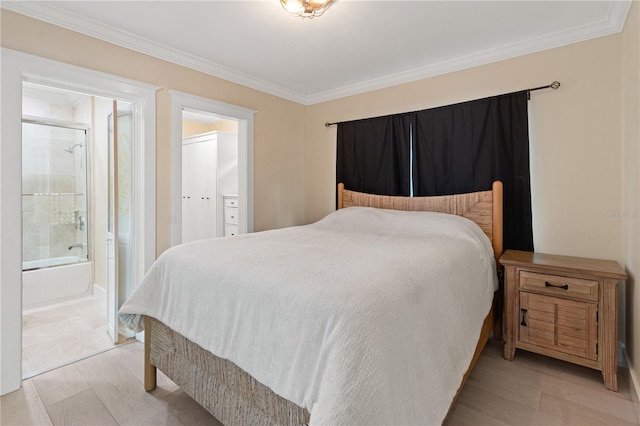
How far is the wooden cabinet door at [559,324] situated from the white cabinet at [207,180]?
351 centimetres

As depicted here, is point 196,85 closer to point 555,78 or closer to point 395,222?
point 395,222

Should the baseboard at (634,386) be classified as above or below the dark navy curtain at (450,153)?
below

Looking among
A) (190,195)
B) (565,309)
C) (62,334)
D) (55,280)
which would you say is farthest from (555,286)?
(55,280)

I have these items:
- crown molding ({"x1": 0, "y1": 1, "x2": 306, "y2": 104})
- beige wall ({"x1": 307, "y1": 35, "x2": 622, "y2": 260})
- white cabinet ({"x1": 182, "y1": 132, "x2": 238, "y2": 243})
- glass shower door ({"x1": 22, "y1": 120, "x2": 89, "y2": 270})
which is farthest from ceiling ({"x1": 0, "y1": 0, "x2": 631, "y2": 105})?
glass shower door ({"x1": 22, "y1": 120, "x2": 89, "y2": 270})

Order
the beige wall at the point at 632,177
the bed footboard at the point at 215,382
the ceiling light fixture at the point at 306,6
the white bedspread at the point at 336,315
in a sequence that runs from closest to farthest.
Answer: the white bedspread at the point at 336,315, the bed footboard at the point at 215,382, the beige wall at the point at 632,177, the ceiling light fixture at the point at 306,6

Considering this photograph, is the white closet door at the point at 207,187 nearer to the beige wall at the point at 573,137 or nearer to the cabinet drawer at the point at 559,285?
the beige wall at the point at 573,137

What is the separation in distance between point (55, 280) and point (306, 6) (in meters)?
3.77

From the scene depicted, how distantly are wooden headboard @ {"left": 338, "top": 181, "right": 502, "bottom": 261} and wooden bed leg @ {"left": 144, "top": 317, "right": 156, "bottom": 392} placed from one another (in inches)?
88.3

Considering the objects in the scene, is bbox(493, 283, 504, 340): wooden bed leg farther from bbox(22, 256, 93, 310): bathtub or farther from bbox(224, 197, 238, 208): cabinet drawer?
bbox(22, 256, 93, 310): bathtub

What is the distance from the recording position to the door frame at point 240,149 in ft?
8.77

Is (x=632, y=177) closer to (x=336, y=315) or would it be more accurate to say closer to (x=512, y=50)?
(x=512, y=50)

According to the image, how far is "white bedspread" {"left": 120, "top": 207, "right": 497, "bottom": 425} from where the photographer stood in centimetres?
94

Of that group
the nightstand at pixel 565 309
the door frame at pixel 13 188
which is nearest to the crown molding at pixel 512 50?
the nightstand at pixel 565 309

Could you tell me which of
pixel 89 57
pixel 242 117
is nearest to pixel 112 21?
pixel 89 57
